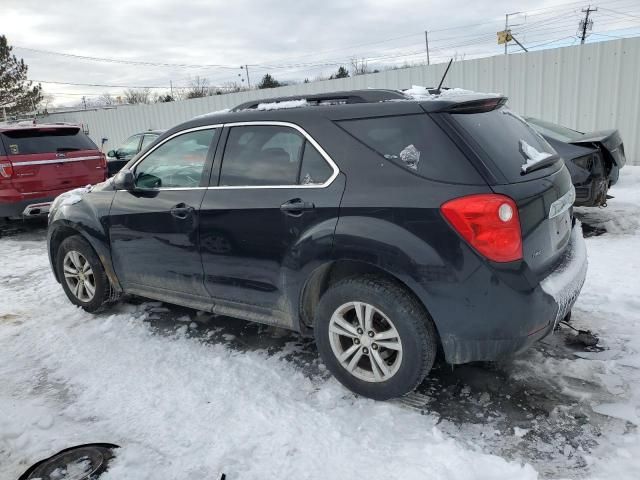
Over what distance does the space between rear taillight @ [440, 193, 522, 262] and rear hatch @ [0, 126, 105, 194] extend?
7.47 metres

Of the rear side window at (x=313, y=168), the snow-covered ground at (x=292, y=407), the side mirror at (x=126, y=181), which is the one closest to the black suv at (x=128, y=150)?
the snow-covered ground at (x=292, y=407)

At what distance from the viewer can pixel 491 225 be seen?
2.48 metres

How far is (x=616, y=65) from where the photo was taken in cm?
983

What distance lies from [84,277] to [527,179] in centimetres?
383

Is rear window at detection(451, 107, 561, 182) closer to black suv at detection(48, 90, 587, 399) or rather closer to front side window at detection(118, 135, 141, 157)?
black suv at detection(48, 90, 587, 399)

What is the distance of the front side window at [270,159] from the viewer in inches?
121

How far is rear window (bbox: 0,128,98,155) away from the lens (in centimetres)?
776

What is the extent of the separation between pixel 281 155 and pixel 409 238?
1.09m

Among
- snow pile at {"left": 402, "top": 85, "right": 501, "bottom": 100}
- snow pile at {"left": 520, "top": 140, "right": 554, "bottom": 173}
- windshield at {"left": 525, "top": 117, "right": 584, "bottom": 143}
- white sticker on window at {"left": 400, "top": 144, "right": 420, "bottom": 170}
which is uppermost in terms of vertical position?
snow pile at {"left": 402, "top": 85, "right": 501, "bottom": 100}

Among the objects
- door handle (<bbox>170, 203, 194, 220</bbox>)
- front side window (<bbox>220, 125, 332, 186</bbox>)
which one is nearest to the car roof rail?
front side window (<bbox>220, 125, 332, 186</bbox>)

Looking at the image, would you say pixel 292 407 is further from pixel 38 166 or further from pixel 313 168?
pixel 38 166

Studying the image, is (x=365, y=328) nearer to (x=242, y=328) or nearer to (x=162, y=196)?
(x=242, y=328)

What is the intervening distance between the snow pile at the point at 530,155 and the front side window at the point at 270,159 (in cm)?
112

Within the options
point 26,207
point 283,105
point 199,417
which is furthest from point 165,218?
point 26,207
